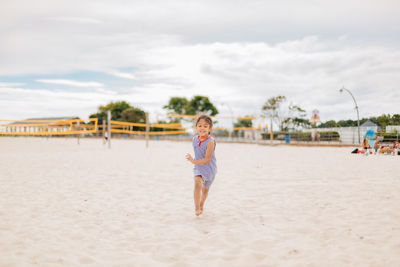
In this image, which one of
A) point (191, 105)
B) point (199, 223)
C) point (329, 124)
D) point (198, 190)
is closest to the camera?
point (199, 223)

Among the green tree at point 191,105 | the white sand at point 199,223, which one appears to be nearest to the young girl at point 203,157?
the white sand at point 199,223

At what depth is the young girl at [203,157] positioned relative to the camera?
363 centimetres

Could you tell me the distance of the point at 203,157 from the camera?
12.5 ft

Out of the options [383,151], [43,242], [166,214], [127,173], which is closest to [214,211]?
[166,214]

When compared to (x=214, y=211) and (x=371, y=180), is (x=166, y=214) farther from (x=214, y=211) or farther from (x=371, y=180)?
(x=371, y=180)

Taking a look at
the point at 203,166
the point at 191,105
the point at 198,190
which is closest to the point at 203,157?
the point at 203,166

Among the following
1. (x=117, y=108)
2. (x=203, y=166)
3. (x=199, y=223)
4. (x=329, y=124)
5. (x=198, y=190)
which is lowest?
(x=199, y=223)

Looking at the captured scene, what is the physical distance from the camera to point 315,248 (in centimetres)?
283

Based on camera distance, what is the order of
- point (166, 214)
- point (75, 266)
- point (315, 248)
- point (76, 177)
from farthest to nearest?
point (76, 177)
point (166, 214)
point (315, 248)
point (75, 266)

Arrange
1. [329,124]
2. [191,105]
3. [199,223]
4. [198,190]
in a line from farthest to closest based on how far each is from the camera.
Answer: [191,105], [329,124], [198,190], [199,223]

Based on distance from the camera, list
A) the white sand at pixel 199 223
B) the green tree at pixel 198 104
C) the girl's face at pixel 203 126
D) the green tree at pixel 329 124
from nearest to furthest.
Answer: the white sand at pixel 199 223 → the girl's face at pixel 203 126 → the green tree at pixel 329 124 → the green tree at pixel 198 104

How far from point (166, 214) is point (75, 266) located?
1600 mm

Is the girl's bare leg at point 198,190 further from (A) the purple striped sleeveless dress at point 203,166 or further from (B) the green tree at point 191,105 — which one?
(B) the green tree at point 191,105

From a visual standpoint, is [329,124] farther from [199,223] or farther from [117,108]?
[117,108]
